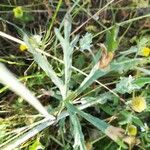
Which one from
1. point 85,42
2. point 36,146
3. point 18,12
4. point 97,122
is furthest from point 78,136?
point 18,12

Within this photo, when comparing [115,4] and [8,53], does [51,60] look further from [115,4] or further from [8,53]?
[115,4]

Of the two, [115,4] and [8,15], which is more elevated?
[8,15]

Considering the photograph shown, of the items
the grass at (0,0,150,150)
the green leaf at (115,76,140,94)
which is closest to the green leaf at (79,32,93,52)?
the grass at (0,0,150,150)

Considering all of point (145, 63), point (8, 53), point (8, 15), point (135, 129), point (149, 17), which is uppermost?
point (8, 15)

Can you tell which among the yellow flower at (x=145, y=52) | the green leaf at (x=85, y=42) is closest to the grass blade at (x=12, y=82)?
the green leaf at (x=85, y=42)

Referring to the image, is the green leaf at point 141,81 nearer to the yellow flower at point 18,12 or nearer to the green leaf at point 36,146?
the green leaf at point 36,146

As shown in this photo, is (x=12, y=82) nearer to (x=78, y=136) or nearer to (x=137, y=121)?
(x=78, y=136)

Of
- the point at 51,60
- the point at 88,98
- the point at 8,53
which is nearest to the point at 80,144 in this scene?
the point at 88,98
